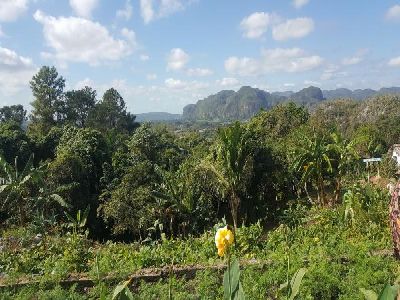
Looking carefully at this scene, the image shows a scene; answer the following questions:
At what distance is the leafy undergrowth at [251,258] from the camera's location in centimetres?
449

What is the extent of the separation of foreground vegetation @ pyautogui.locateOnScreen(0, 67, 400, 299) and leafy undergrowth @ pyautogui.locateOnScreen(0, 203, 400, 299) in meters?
0.02

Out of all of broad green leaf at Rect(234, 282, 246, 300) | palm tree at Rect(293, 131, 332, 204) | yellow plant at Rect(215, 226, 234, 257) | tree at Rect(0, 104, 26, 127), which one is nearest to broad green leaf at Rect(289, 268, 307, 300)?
broad green leaf at Rect(234, 282, 246, 300)

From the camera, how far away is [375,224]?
24.7 feet

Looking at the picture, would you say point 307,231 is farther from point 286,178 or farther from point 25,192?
point 25,192

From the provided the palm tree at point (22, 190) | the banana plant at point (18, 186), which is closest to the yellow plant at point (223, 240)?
the palm tree at point (22, 190)

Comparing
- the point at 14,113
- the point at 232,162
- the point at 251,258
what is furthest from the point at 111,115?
the point at 251,258

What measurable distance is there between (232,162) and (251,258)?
520 centimetres

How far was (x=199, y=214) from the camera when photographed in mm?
12023

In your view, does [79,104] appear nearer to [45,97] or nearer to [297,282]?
[45,97]

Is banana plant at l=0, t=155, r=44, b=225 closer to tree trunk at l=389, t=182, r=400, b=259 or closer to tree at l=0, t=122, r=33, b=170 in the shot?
tree at l=0, t=122, r=33, b=170

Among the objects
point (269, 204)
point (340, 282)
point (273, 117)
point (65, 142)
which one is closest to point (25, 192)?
point (65, 142)

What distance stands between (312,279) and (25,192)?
11854 millimetres

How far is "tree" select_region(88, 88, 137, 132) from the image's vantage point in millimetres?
34094

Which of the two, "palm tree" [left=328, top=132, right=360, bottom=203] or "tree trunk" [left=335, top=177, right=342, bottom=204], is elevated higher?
"palm tree" [left=328, top=132, right=360, bottom=203]
